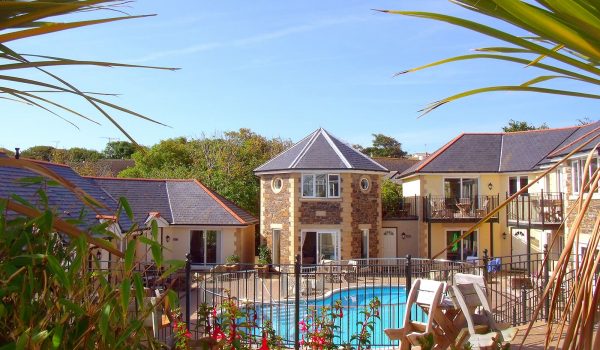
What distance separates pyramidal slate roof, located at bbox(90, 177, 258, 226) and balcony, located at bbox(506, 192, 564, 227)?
39.1 feet

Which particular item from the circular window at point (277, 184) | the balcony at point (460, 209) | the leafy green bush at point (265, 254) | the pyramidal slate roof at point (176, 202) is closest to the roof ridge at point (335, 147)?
the circular window at point (277, 184)

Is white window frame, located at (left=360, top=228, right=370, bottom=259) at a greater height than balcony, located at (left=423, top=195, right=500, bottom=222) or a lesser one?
lesser

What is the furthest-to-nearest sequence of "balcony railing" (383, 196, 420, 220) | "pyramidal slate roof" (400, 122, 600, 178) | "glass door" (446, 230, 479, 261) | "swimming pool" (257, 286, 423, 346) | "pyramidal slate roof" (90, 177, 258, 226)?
"balcony railing" (383, 196, 420, 220) < "glass door" (446, 230, 479, 261) < "pyramidal slate roof" (400, 122, 600, 178) < "pyramidal slate roof" (90, 177, 258, 226) < "swimming pool" (257, 286, 423, 346)

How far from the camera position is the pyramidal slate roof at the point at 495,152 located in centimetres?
2691

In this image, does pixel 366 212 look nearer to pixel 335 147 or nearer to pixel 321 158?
pixel 321 158

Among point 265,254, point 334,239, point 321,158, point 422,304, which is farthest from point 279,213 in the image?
point 422,304

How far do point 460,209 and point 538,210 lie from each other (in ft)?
13.9

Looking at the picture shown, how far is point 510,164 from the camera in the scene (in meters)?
27.3

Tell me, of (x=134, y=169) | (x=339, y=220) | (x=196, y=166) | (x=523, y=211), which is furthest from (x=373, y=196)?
(x=134, y=169)

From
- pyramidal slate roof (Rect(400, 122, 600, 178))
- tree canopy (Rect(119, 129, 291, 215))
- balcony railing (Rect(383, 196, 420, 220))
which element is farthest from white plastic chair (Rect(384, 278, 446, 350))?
tree canopy (Rect(119, 129, 291, 215))

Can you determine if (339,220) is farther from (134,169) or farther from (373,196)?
(134,169)

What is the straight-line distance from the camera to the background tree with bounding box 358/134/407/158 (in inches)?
2908

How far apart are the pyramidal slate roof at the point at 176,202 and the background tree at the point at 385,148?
4813cm

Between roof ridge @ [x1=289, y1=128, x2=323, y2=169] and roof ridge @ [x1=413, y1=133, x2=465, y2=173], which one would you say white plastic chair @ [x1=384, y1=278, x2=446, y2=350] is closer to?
roof ridge @ [x1=289, y1=128, x2=323, y2=169]
